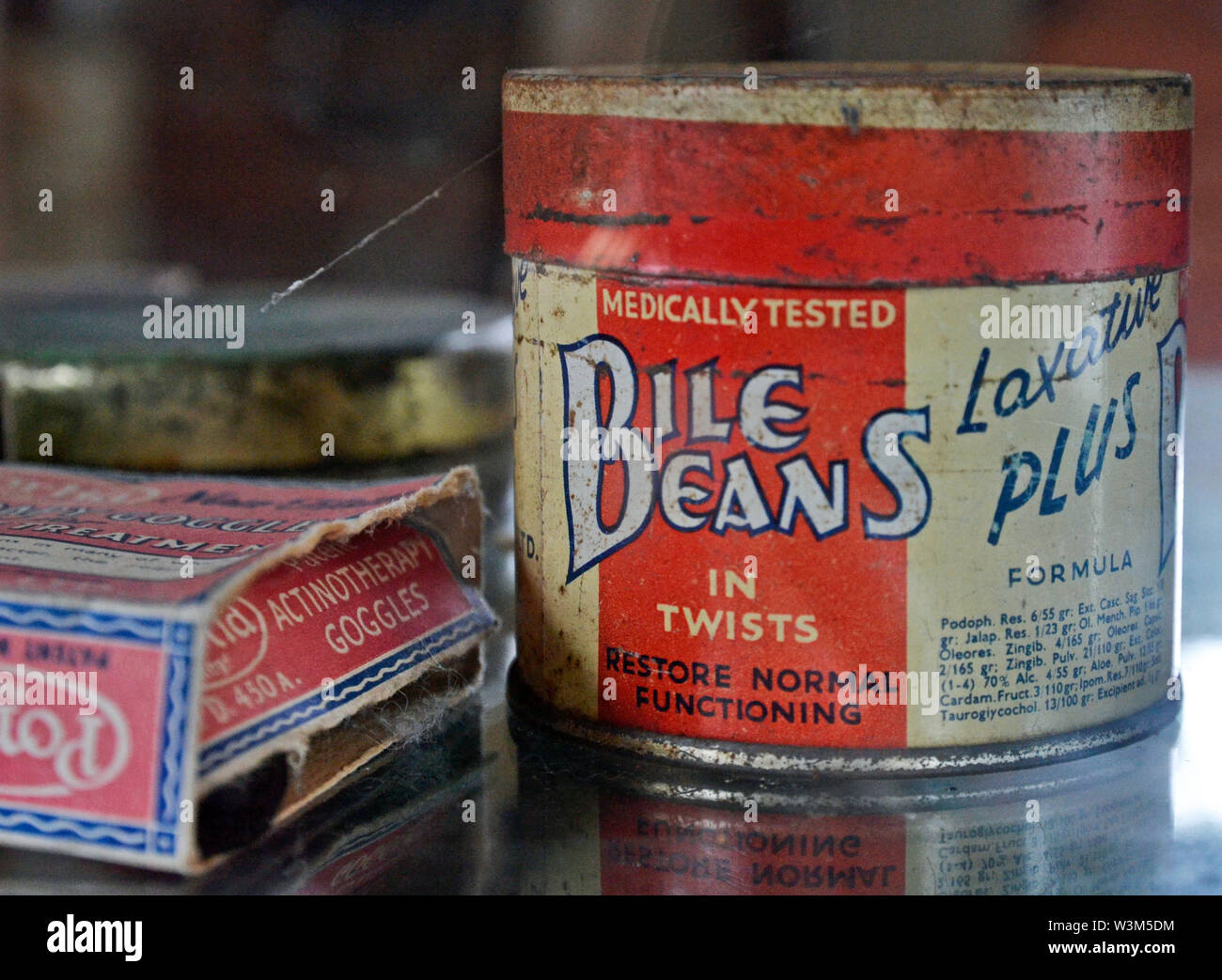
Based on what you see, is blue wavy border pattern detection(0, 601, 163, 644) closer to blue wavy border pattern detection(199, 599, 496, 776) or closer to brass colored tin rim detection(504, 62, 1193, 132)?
blue wavy border pattern detection(199, 599, 496, 776)

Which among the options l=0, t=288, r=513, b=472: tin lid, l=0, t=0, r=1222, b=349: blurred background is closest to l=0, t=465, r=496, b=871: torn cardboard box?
l=0, t=288, r=513, b=472: tin lid

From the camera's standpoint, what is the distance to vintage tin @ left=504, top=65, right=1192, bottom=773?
24.6 inches

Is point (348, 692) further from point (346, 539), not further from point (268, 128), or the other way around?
point (268, 128)

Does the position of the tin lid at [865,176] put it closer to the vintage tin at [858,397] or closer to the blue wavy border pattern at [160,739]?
the vintage tin at [858,397]

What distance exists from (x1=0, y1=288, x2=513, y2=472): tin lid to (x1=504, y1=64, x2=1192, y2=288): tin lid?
506 millimetres

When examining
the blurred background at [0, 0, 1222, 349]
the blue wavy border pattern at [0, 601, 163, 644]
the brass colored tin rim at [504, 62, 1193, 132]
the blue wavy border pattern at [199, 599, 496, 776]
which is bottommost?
the blue wavy border pattern at [199, 599, 496, 776]

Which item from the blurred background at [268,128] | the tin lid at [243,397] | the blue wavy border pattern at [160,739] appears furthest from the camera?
the blurred background at [268,128]

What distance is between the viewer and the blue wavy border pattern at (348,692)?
58cm

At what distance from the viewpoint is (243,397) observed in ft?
3.76

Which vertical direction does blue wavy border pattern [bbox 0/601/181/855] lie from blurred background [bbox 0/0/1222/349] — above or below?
below

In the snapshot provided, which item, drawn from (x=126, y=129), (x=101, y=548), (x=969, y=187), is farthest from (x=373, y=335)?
(x=126, y=129)

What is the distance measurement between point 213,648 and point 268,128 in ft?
5.82

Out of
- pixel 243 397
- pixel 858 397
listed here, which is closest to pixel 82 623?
pixel 858 397

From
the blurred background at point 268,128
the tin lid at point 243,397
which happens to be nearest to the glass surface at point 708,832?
the tin lid at point 243,397
